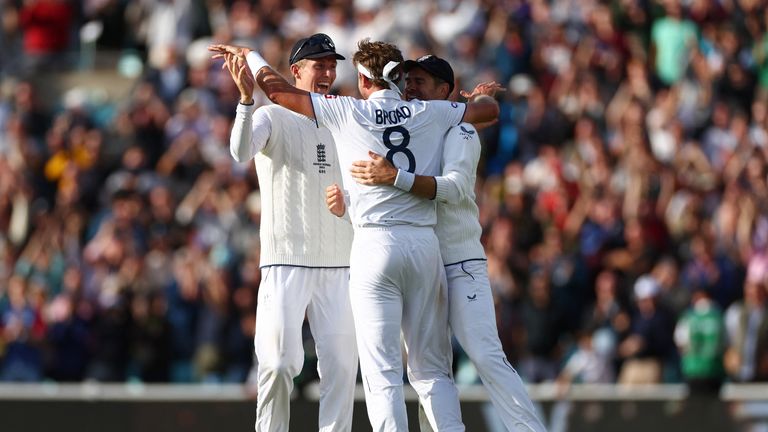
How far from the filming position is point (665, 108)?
18.6m

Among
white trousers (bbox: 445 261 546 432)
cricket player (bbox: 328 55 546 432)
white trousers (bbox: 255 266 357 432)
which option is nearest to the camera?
cricket player (bbox: 328 55 546 432)

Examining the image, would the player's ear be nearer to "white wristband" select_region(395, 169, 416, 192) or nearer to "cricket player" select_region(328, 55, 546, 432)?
"cricket player" select_region(328, 55, 546, 432)

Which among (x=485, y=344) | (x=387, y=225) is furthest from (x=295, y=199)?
(x=485, y=344)

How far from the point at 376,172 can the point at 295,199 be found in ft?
3.30

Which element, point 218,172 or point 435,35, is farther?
point 435,35

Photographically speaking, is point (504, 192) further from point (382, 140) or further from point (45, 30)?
point (382, 140)

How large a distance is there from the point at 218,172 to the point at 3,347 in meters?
3.23

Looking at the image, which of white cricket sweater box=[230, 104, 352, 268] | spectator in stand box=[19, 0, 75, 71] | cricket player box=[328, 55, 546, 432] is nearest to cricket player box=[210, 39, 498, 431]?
cricket player box=[328, 55, 546, 432]

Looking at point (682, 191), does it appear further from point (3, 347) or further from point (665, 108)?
point (3, 347)

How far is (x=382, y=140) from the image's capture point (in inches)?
388

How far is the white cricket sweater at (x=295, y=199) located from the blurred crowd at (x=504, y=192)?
459 cm

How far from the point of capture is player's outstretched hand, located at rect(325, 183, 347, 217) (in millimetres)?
10047

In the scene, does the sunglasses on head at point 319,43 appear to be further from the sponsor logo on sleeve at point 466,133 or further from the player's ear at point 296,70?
the sponsor logo on sleeve at point 466,133

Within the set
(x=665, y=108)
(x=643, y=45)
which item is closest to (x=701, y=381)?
(x=665, y=108)
